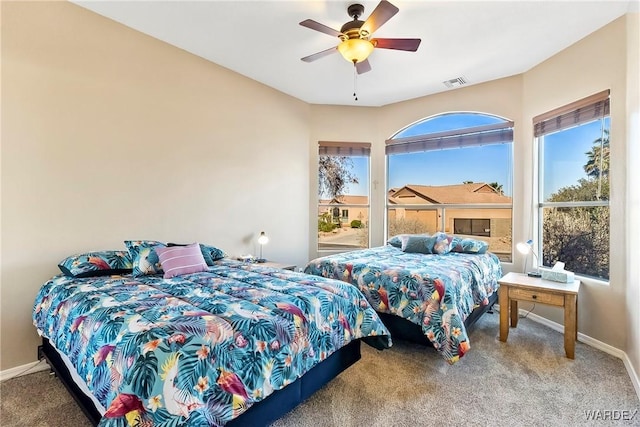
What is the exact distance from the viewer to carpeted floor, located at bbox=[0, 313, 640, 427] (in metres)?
1.87

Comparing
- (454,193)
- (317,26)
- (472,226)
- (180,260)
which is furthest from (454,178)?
(180,260)

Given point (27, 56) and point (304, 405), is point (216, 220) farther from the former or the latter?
point (304, 405)

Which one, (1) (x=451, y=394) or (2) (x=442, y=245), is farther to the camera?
(2) (x=442, y=245)

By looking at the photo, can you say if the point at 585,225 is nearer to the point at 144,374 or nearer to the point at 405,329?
the point at 405,329

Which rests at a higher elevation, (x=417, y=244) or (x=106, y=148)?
(x=106, y=148)

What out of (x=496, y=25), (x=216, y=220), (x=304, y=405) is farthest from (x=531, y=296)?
(x=216, y=220)

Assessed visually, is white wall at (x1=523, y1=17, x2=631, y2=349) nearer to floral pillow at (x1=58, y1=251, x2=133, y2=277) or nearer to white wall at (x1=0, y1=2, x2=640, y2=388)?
white wall at (x1=0, y1=2, x2=640, y2=388)

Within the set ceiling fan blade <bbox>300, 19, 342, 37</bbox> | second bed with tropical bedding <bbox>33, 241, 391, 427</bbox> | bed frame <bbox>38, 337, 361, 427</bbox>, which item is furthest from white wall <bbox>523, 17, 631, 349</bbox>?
ceiling fan blade <bbox>300, 19, 342, 37</bbox>

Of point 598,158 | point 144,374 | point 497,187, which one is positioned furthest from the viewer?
point 497,187

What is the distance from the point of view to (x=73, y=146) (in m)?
2.64

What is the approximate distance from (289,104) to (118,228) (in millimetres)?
2879

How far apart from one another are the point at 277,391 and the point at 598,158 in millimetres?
3585

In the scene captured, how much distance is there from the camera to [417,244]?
390cm

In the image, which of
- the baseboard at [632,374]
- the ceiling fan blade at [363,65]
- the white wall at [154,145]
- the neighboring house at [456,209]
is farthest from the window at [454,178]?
the ceiling fan blade at [363,65]
